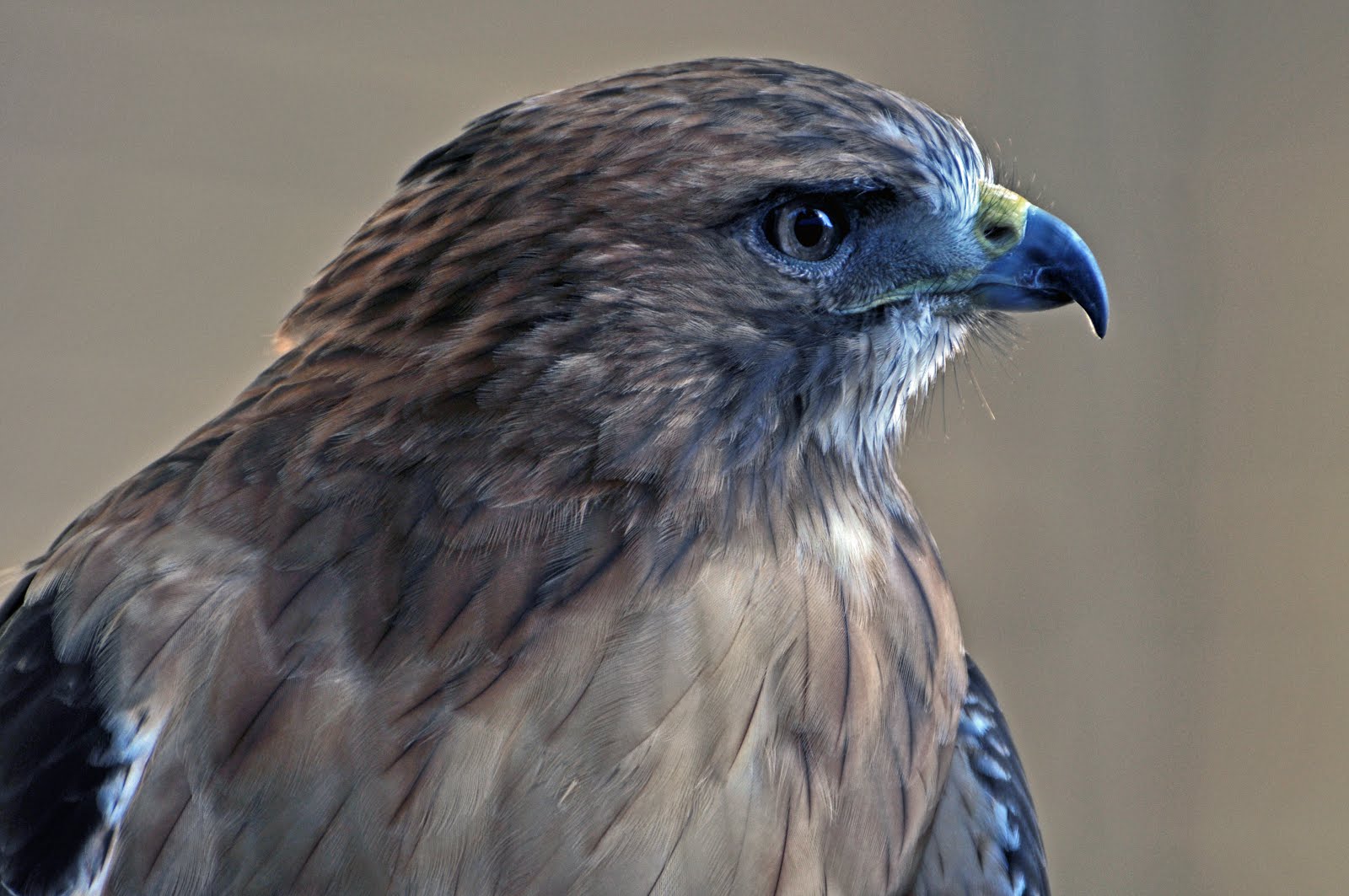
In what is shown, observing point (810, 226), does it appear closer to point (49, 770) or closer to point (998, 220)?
point (998, 220)

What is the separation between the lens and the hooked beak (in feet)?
4.58

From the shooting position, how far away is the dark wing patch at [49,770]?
3.81ft

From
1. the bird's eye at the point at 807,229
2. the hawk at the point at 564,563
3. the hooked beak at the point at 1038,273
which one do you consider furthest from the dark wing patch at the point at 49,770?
the hooked beak at the point at 1038,273

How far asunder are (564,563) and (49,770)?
486 mm

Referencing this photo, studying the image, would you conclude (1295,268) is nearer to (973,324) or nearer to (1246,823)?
(1246,823)

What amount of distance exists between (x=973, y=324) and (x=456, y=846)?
0.75m

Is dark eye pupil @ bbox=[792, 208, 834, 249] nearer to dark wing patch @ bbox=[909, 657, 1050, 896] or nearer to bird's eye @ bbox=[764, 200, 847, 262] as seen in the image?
bird's eye @ bbox=[764, 200, 847, 262]

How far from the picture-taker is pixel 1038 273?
140 cm

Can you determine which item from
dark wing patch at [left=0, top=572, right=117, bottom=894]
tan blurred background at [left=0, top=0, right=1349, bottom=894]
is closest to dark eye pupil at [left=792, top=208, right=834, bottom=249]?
dark wing patch at [left=0, top=572, right=117, bottom=894]

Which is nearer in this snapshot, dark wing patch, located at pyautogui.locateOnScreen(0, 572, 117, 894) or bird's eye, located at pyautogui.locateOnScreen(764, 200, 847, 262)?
dark wing patch, located at pyautogui.locateOnScreen(0, 572, 117, 894)

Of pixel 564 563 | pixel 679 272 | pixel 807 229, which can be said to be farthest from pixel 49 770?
pixel 807 229

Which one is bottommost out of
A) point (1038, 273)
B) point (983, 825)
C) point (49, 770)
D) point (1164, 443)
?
point (1164, 443)

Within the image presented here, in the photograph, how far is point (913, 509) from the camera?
1.48 metres

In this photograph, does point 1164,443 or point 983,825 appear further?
point 1164,443
